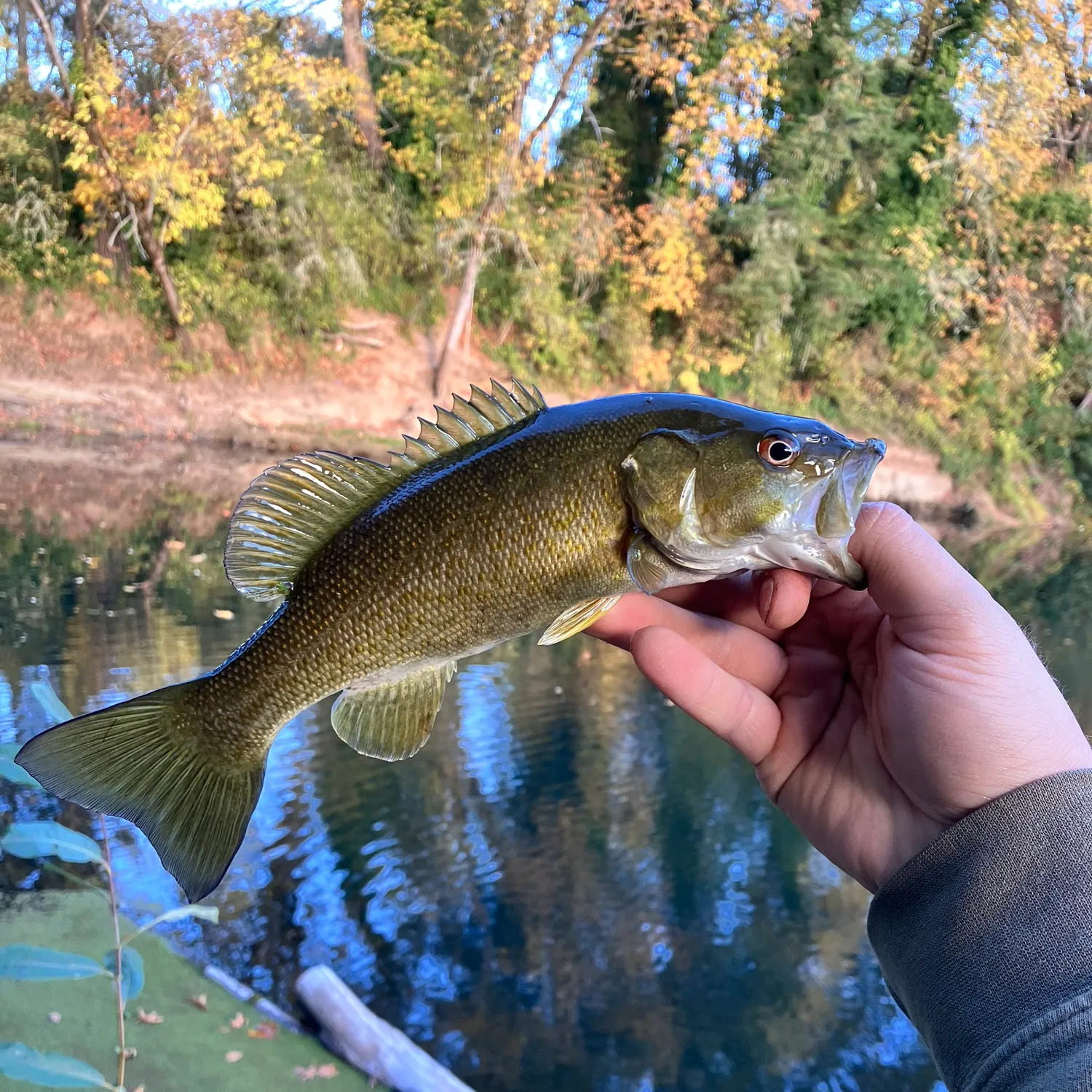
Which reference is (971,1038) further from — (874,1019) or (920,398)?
(920,398)

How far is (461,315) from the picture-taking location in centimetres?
1805

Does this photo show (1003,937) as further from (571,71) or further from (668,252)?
(668,252)

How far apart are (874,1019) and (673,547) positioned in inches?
156

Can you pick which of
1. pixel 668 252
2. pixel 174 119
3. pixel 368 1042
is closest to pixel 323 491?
pixel 368 1042

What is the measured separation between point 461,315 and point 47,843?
17.1 metres

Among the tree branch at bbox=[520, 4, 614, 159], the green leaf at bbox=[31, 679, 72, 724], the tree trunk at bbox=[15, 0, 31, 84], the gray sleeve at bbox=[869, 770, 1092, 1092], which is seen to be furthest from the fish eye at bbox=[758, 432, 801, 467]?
the tree trunk at bbox=[15, 0, 31, 84]

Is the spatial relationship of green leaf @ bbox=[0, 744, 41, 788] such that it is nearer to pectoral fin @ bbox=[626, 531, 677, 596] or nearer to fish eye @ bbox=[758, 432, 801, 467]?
pectoral fin @ bbox=[626, 531, 677, 596]

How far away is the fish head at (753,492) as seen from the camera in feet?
5.98

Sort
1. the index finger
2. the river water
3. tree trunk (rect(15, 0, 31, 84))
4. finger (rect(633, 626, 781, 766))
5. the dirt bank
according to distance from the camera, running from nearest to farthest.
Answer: the index finger → finger (rect(633, 626, 781, 766)) → the river water → the dirt bank → tree trunk (rect(15, 0, 31, 84))

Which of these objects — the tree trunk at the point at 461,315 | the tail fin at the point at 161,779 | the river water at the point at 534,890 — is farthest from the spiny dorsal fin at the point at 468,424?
the tree trunk at the point at 461,315

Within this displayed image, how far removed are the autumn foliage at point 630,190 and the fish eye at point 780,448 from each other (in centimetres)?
1690

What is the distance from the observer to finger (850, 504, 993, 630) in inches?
73.3

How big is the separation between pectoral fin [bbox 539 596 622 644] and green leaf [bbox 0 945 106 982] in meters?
1.17

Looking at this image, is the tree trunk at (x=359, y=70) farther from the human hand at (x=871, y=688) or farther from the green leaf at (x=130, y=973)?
the green leaf at (x=130, y=973)
